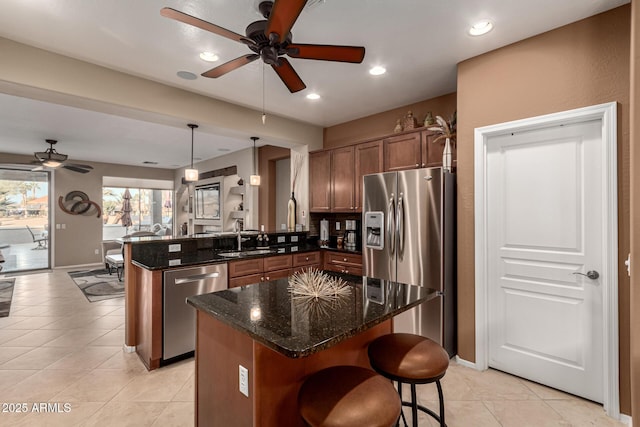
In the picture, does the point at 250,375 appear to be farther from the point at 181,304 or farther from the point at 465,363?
the point at 465,363

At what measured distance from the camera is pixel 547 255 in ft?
8.19

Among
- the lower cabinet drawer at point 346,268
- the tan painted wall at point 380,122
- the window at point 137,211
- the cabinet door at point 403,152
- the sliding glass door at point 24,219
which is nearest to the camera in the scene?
the cabinet door at point 403,152

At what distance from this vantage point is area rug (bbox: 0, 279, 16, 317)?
4.47m

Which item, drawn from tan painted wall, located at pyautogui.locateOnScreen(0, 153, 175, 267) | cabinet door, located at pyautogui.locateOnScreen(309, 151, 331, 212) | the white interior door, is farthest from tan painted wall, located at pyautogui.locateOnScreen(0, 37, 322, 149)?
tan painted wall, located at pyautogui.locateOnScreen(0, 153, 175, 267)

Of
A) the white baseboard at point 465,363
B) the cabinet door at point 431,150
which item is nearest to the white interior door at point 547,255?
the white baseboard at point 465,363

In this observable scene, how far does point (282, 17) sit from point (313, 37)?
1.00 m

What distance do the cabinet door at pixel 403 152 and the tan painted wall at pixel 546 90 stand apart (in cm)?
68

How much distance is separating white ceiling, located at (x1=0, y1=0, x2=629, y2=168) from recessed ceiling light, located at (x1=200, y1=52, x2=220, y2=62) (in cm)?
6

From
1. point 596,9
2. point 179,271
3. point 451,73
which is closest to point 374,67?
point 451,73

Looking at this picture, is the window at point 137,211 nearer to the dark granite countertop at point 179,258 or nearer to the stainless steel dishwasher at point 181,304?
the dark granite countertop at point 179,258

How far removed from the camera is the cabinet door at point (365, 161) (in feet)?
12.9

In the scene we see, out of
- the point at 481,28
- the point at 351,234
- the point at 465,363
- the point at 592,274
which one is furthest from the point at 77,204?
the point at 592,274

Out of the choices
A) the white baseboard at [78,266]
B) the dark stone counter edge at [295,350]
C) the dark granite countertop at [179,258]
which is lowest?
the white baseboard at [78,266]

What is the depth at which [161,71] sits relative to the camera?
299 centimetres
